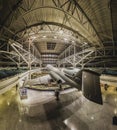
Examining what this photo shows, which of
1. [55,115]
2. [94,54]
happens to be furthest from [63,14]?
[94,54]

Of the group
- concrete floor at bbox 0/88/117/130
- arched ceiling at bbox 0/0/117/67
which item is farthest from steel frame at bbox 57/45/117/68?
concrete floor at bbox 0/88/117/130

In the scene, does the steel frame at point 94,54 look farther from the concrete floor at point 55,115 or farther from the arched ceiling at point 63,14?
the concrete floor at point 55,115

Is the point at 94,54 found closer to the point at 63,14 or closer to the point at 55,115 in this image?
the point at 63,14

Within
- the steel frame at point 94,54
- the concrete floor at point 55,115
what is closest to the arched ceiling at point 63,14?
the steel frame at point 94,54

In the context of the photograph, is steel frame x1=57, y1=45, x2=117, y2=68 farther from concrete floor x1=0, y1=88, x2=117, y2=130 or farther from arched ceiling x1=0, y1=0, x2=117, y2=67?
concrete floor x1=0, y1=88, x2=117, y2=130

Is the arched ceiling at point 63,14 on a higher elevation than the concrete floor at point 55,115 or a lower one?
higher

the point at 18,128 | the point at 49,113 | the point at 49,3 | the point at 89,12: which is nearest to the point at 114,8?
the point at 89,12

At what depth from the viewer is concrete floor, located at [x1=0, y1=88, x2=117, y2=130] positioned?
5363 mm

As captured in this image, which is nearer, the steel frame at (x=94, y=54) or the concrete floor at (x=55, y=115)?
the concrete floor at (x=55, y=115)

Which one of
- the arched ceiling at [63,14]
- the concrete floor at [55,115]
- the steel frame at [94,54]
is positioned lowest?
the concrete floor at [55,115]

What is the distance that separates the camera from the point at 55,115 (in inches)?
256

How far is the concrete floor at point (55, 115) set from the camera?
536 cm

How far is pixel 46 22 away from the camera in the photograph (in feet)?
33.1

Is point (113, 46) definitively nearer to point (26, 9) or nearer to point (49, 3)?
point (49, 3)
